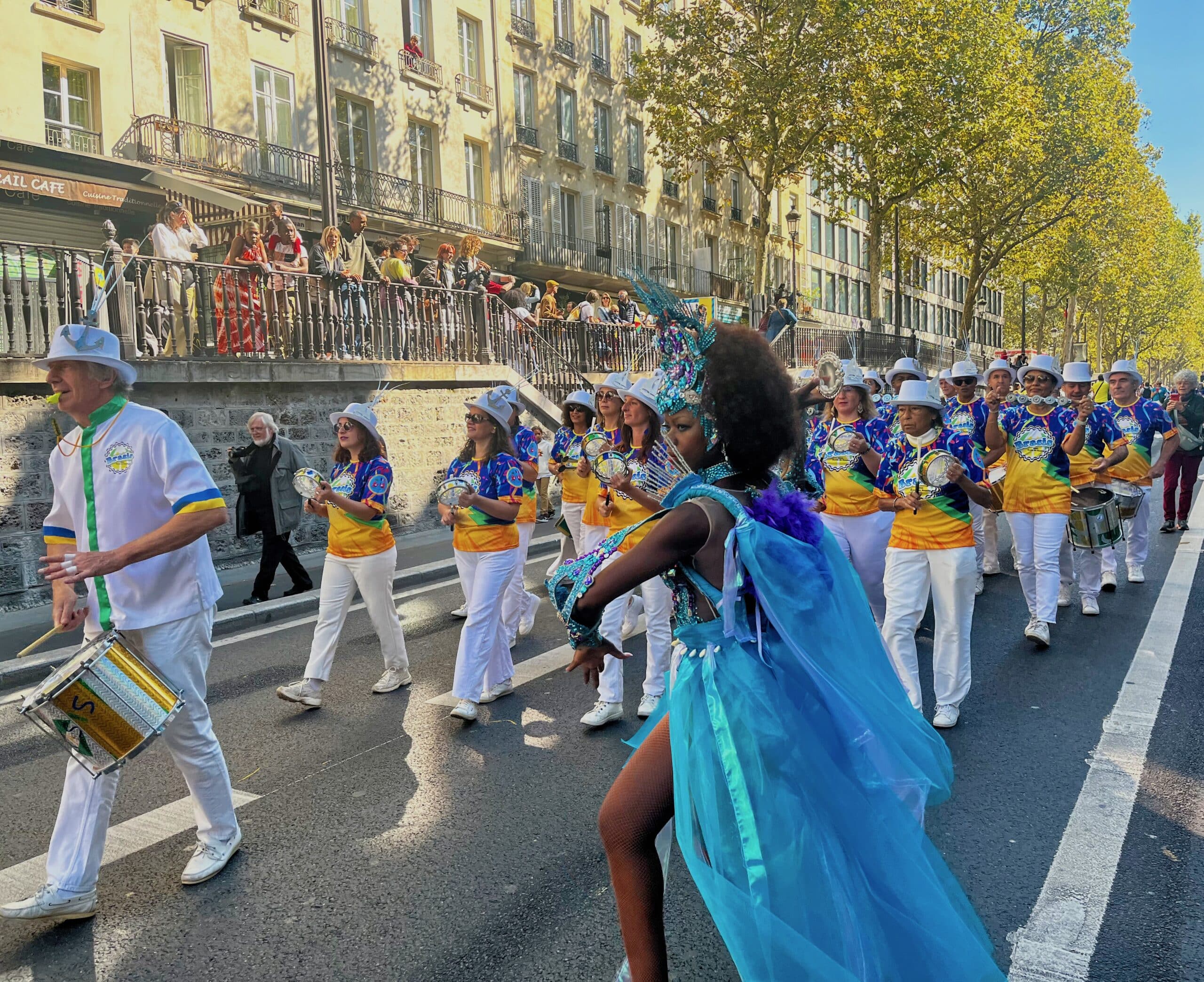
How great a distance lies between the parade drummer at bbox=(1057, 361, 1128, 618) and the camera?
28.0 ft

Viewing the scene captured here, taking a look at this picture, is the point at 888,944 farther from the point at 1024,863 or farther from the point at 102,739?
the point at 102,739

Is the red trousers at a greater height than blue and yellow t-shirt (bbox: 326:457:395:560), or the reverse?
blue and yellow t-shirt (bbox: 326:457:395:560)

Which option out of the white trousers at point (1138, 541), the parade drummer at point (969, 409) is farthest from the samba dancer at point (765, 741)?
the white trousers at point (1138, 541)

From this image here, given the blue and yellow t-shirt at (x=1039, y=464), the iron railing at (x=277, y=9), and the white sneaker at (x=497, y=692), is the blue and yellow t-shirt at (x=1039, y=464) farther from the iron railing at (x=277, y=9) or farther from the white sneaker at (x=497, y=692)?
the iron railing at (x=277, y=9)

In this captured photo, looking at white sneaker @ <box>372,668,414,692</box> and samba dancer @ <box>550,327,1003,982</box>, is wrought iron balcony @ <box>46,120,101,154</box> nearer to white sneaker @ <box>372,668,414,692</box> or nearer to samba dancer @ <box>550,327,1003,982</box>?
white sneaker @ <box>372,668,414,692</box>

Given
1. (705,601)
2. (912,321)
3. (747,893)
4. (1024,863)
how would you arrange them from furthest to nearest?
(912,321) → (1024,863) → (705,601) → (747,893)

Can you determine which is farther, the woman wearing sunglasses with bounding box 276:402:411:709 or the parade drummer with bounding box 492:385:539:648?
the parade drummer with bounding box 492:385:539:648

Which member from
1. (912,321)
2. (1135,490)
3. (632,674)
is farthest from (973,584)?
(912,321)

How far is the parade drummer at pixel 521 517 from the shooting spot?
6570mm

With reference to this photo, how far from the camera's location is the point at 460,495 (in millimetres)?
5973

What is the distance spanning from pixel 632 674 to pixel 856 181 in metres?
25.8

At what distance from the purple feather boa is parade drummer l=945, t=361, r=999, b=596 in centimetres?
415

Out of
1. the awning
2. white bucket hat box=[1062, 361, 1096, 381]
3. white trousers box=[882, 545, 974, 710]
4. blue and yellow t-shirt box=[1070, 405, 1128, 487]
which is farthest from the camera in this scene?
the awning

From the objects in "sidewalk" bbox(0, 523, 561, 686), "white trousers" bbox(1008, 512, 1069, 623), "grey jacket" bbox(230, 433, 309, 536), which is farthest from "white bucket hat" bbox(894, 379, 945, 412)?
"grey jacket" bbox(230, 433, 309, 536)
